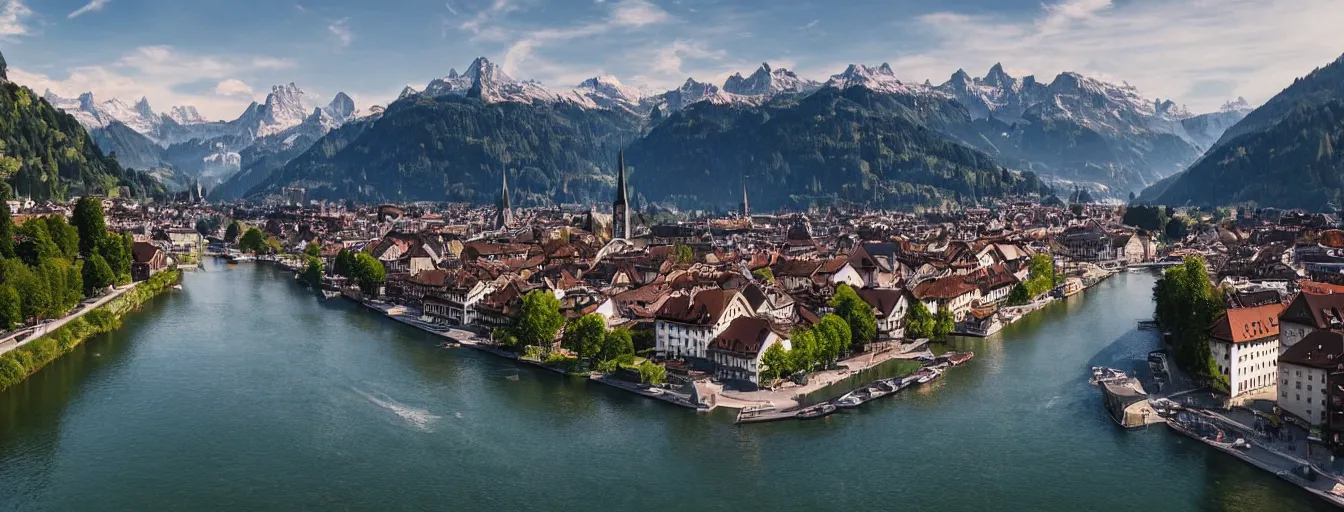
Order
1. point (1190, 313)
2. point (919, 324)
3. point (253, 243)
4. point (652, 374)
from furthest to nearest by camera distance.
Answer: point (253, 243) < point (919, 324) < point (1190, 313) < point (652, 374)

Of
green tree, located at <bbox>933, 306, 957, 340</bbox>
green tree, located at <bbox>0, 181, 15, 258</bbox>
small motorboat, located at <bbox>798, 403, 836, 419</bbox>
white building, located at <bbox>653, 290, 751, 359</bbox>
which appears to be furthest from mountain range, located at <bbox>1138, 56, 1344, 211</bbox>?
green tree, located at <bbox>0, 181, 15, 258</bbox>

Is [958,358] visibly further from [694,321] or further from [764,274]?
[764,274]

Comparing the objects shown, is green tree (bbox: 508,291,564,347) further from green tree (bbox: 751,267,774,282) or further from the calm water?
green tree (bbox: 751,267,774,282)

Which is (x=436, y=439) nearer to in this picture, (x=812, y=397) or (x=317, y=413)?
(x=317, y=413)

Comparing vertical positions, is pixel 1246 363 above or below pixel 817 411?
above

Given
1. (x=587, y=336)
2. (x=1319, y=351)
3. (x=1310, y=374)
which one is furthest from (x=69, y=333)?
(x=1319, y=351)

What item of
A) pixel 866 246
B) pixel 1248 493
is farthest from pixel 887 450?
pixel 866 246

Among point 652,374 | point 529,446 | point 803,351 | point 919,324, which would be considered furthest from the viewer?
point 919,324
